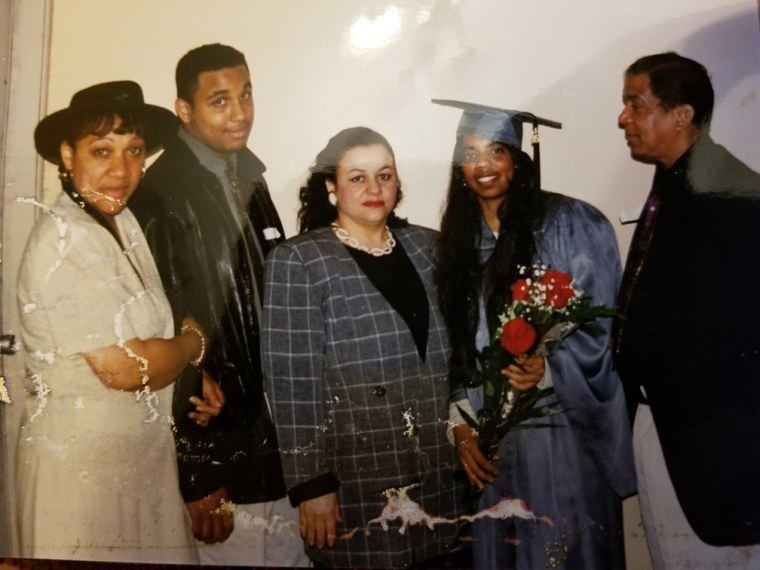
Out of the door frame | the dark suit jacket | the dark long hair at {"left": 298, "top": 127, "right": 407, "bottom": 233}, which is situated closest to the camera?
the dark suit jacket

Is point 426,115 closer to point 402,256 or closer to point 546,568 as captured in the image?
point 402,256

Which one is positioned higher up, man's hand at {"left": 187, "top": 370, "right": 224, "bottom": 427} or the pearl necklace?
the pearl necklace

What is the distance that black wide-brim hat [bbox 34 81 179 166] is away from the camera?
197 cm

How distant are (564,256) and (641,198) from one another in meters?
0.25

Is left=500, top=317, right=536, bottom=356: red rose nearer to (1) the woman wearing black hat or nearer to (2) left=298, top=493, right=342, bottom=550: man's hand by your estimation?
(2) left=298, top=493, right=342, bottom=550: man's hand

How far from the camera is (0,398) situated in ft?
6.61

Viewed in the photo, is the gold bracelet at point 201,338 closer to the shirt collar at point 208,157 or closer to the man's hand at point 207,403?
the man's hand at point 207,403

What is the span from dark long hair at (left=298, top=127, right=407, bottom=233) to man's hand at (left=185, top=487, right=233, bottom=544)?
783 millimetres

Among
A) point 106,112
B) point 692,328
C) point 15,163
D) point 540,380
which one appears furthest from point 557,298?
point 15,163

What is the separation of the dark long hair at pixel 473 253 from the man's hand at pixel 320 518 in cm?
47

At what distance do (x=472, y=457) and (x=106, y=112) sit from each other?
140cm

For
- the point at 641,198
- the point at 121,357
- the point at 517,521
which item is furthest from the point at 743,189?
the point at 121,357

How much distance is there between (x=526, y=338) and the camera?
1799 millimetres

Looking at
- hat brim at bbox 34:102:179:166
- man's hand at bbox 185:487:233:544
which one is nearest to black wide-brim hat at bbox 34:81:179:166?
hat brim at bbox 34:102:179:166
